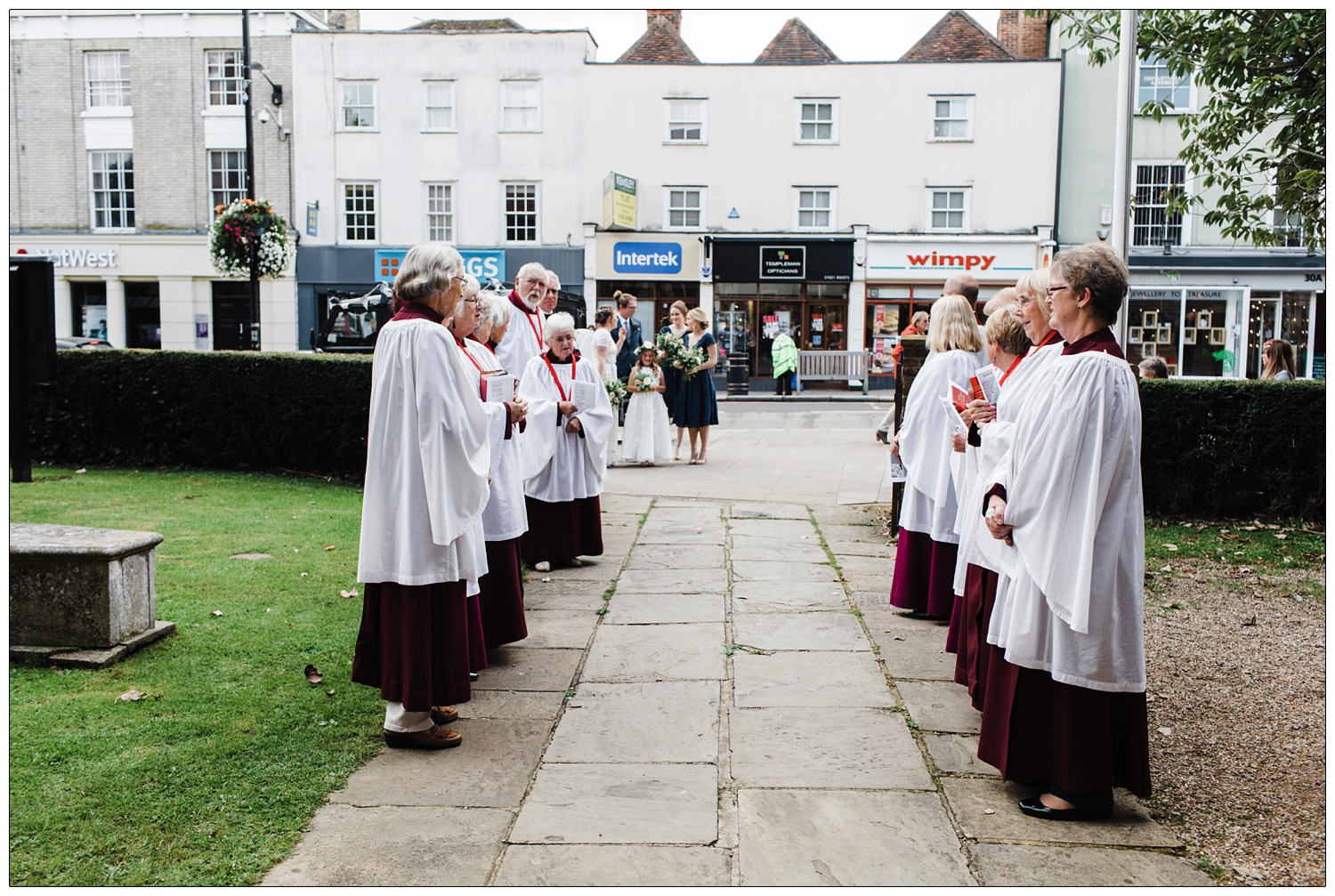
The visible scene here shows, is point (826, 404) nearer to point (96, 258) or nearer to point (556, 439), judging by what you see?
point (556, 439)

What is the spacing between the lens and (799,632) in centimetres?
573

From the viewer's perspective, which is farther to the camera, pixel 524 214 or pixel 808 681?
pixel 524 214

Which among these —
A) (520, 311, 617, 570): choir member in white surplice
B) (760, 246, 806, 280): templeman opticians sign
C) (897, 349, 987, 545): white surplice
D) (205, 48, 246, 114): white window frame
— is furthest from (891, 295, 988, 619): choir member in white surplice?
(205, 48, 246, 114): white window frame

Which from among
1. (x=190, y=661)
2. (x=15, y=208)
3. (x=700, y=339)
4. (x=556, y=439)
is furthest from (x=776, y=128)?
(x=190, y=661)

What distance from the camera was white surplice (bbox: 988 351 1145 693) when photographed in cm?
341

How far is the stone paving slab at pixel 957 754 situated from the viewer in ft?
12.8

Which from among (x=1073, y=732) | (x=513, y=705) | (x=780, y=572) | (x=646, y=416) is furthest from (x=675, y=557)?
(x=646, y=416)

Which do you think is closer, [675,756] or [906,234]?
[675,756]

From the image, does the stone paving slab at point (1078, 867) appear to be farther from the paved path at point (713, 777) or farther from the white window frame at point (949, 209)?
the white window frame at point (949, 209)

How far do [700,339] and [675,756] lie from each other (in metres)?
9.12

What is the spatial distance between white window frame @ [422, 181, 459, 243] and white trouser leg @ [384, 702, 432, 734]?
2780 centimetres

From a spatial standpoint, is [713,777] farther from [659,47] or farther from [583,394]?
[659,47]

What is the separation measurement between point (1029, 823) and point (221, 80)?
32.7 metres

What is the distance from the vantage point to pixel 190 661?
503 cm
